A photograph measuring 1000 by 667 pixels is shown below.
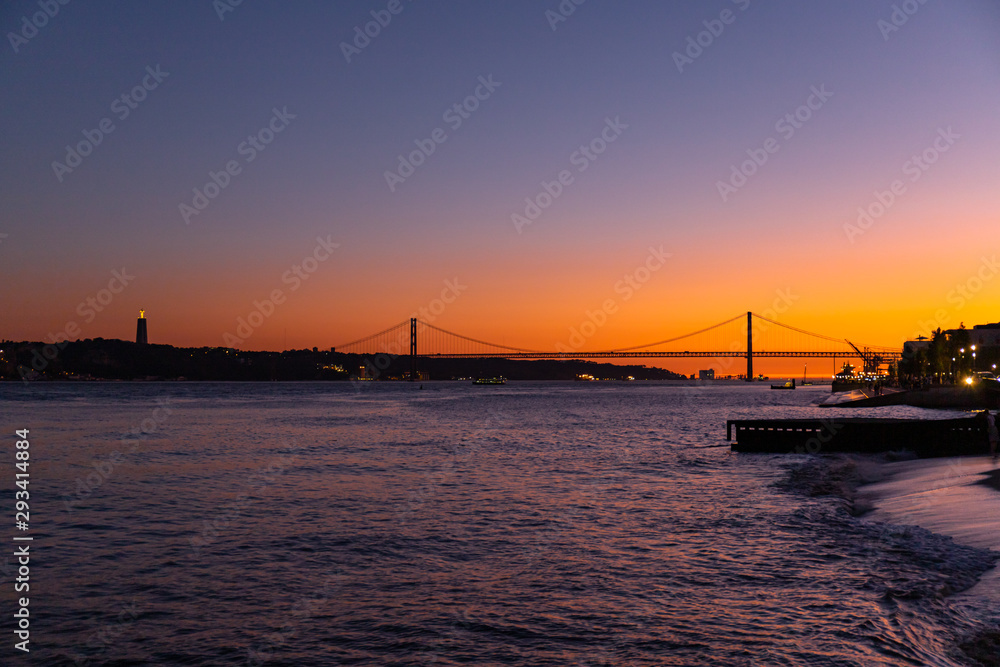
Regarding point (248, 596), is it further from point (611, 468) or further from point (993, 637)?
point (611, 468)

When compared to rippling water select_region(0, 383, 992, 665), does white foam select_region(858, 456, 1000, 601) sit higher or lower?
higher

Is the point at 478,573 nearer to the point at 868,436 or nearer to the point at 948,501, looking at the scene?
the point at 948,501

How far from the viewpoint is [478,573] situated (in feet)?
38.6

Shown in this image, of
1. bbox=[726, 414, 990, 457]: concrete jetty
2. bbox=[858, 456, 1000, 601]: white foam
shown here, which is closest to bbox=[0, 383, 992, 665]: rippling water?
bbox=[858, 456, 1000, 601]: white foam

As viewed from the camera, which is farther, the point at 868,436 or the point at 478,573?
the point at 868,436

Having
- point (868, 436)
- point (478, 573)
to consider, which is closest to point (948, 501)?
point (478, 573)

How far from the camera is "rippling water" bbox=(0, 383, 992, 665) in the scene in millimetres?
8555

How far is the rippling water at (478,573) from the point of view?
8555 millimetres

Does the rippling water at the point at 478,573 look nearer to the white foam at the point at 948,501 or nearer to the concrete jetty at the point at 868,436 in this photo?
the white foam at the point at 948,501

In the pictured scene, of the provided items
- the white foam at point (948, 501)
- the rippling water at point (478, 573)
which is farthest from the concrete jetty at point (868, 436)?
the rippling water at point (478, 573)

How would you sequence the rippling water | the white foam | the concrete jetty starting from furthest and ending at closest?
1. the concrete jetty
2. the white foam
3. the rippling water

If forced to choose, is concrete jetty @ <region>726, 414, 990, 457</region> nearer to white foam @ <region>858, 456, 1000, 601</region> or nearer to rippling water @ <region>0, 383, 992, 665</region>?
white foam @ <region>858, 456, 1000, 601</region>

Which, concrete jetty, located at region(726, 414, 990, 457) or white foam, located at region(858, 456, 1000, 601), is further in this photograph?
concrete jetty, located at region(726, 414, 990, 457)

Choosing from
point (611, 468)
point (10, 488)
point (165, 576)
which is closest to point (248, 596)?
point (165, 576)
